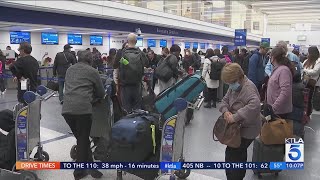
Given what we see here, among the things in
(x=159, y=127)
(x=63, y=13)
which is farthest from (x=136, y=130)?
(x=63, y=13)

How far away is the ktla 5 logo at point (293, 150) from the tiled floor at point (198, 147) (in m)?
0.30

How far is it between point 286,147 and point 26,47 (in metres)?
3.94

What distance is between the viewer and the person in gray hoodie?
323 cm

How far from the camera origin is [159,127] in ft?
10.7

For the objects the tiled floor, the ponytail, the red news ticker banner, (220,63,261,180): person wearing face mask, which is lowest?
the tiled floor

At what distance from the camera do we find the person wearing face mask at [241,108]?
2796 mm

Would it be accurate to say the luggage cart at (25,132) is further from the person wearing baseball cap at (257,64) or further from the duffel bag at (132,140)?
the person wearing baseball cap at (257,64)

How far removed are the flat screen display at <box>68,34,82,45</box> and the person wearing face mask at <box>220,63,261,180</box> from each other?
16088mm

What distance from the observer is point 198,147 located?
15.8 feet

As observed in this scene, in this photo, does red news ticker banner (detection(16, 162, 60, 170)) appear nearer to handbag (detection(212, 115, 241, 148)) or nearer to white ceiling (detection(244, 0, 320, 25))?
handbag (detection(212, 115, 241, 148))

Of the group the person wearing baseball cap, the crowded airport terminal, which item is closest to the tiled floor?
the crowded airport terminal

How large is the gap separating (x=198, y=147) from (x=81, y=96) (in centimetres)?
228

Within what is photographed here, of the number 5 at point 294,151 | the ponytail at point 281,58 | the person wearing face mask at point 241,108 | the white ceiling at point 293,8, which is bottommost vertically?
the number 5 at point 294,151

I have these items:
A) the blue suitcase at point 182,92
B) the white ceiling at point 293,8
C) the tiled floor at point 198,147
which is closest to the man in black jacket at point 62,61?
the tiled floor at point 198,147
